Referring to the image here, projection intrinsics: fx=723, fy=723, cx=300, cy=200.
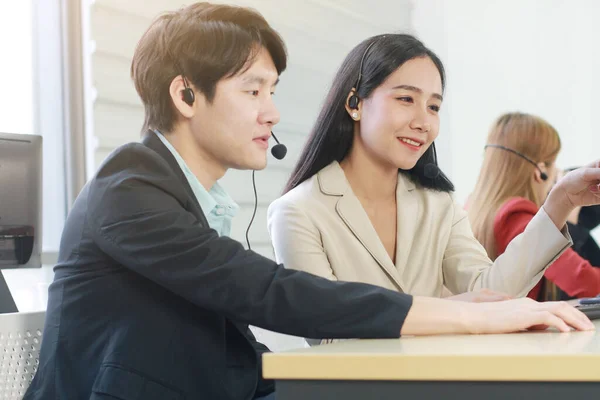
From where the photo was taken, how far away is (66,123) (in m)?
2.79

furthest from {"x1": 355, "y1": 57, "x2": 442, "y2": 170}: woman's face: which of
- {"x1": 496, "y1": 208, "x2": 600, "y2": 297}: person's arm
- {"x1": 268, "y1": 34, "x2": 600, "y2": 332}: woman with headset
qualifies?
{"x1": 496, "y1": 208, "x2": 600, "y2": 297}: person's arm

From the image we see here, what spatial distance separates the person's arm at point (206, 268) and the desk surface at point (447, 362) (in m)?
0.13

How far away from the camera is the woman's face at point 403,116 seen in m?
1.73

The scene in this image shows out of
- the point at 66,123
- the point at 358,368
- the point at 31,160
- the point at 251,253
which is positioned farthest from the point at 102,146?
the point at 358,368

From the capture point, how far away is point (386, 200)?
1788mm

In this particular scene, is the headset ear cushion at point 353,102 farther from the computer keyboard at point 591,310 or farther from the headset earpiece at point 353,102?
the computer keyboard at point 591,310

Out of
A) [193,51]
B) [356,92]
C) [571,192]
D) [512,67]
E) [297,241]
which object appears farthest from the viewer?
[512,67]

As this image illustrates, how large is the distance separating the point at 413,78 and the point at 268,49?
1.80 ft

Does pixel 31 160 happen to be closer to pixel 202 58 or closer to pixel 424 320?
pixel 202 58

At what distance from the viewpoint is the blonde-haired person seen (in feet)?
8.48

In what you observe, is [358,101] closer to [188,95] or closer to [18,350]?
[188,95]

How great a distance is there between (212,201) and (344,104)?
64 cm

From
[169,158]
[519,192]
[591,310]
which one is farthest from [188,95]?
[519,192]

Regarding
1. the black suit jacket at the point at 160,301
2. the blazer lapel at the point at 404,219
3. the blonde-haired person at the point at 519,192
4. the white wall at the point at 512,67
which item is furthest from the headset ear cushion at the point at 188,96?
the white wall at the point at 512,67
